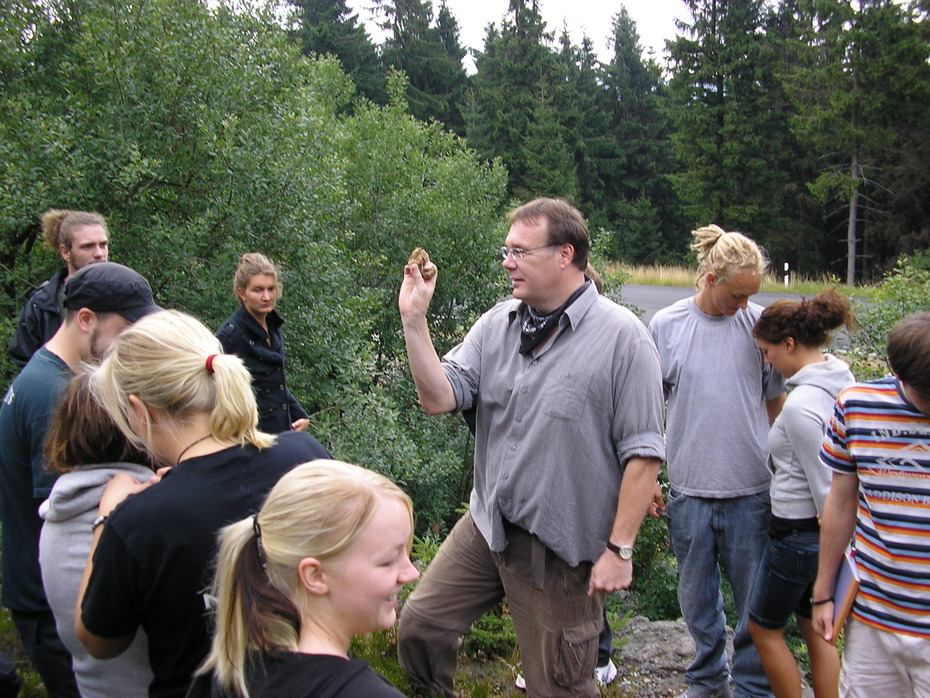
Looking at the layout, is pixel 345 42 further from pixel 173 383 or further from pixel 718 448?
pixel 173 383

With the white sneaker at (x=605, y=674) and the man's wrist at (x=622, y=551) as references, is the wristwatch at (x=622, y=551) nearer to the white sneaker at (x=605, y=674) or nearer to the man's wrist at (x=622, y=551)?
the man's wrist at (x=622, y=551)

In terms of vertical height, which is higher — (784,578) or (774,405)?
(774,405)

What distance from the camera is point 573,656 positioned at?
2918mm

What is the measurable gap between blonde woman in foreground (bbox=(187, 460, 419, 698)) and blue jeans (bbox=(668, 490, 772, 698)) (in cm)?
243

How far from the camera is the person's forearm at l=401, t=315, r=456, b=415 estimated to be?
9.84ft

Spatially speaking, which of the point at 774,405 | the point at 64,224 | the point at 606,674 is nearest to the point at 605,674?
the point at 606,674

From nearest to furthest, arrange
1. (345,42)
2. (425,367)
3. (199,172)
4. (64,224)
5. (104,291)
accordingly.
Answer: (104,291)
(425,367)
(64,224)
(199,172)
(345,42)

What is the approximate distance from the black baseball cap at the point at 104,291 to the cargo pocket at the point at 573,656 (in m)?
1.82

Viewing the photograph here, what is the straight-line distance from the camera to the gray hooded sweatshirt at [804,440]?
10.8ft

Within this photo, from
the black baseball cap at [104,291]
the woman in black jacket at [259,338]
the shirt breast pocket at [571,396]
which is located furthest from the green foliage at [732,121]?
the black baseball cap at [104,291]

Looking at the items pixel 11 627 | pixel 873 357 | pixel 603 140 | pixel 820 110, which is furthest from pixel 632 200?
pixel 11 627

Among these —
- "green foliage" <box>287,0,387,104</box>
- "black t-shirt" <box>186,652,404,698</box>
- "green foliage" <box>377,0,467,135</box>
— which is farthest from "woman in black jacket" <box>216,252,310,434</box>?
"green foliage" <box>377,0,467,135</box>

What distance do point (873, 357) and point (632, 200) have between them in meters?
45.4

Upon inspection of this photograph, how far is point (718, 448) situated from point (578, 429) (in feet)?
3.72
